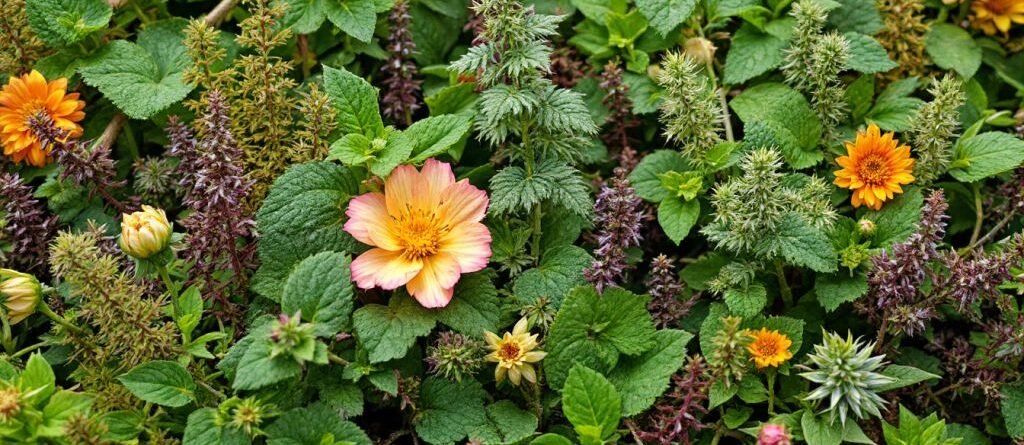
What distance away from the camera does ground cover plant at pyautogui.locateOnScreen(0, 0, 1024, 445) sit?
1.75 m

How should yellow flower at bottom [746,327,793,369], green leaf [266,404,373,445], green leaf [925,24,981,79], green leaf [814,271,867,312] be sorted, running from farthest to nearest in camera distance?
green leaf [925,24,981,79] < green leaf [814,271,867,312] < yellow flower at bottom [746,327,793,369] < green leaf [266,404,373,445]

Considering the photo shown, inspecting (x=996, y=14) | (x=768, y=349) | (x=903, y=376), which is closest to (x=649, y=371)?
(x=768, y=349)

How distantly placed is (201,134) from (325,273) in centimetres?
53

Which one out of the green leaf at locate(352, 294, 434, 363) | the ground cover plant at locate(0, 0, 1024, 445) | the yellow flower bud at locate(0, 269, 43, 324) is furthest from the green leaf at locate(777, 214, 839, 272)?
the yellow flower bud at locate(0, 269, 43, 324)

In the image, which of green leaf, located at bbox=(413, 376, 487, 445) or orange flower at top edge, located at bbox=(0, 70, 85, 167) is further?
orange flower at top edge, located at bbox=(0, 70, 85, 167)

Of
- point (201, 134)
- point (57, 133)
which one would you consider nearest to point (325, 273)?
point (201, 134)

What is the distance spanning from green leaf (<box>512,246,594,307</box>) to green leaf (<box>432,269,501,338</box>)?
0.21 feet

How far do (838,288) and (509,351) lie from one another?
0.72 m

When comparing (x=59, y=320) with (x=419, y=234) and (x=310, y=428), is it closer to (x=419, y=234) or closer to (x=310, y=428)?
(x=310, y=428)

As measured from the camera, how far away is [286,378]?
166cm

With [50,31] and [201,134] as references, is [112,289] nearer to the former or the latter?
[201,134]

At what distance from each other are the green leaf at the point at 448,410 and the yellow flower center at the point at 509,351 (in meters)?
0.12

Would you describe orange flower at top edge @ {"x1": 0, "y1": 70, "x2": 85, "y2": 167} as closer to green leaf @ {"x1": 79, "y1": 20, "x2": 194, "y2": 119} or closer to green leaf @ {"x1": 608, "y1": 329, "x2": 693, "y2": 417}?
green leaf @ {"x1": 79, "y1": 20, "x2": 194, "y2": 119}

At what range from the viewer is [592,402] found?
68.7 inches
